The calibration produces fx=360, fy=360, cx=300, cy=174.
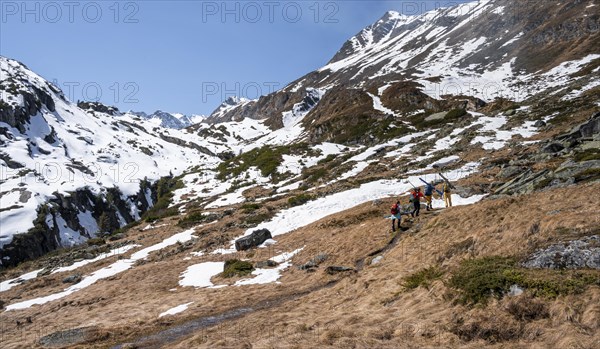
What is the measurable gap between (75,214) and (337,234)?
69.1 metres

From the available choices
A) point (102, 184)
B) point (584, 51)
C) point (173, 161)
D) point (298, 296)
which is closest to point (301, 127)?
point (173, 161)

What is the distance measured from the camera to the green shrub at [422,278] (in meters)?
11.7

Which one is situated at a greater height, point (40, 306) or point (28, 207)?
point (28, 207)

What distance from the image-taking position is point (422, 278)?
11.9m

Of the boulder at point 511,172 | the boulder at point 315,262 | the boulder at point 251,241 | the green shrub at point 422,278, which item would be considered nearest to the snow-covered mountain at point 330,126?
the boulder at point 511,172

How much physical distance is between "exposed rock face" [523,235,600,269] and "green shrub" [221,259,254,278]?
47.5 ft

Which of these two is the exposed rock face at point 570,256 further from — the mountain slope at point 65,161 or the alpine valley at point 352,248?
the mountain slope at point 65,161

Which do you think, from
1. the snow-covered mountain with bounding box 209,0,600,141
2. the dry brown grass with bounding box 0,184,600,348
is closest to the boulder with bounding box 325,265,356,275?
the dry brown grass with bounding box 0,184,600,348

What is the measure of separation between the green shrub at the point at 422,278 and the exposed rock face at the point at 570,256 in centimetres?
268

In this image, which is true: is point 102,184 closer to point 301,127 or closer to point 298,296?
point 301,127

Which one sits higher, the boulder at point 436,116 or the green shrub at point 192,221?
the boulder at point 436,116

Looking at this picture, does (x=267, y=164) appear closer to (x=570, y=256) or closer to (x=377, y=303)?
(x=377, y=303)

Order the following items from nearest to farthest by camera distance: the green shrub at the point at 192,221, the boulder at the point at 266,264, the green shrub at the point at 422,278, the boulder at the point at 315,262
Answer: the green shrub at the point at 422,278
the boulder at the point at 315,262
the boulder at the point at 266,264
the green shrub at the point at 192,221

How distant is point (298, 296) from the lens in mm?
15086
